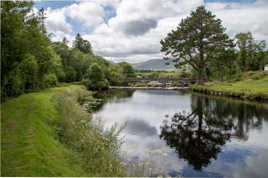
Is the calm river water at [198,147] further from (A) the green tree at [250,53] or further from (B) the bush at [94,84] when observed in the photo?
(A) the green tree at [250,53]

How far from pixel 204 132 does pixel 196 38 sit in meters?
32.2

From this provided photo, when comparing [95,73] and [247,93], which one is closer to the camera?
[247,93]

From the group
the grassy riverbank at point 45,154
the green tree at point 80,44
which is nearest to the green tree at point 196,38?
the grassy riverbank at point 45,154

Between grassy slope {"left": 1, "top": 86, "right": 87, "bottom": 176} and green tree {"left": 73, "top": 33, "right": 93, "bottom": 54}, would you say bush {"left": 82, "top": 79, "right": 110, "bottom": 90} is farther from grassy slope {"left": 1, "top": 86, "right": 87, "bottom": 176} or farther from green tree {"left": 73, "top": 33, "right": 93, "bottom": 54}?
green tree {"left": 73, "top": 33, "right": 93, "bottom": 54}

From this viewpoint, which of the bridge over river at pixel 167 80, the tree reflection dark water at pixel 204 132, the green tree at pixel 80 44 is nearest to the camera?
the tree reflection dark water at pixel 204 132

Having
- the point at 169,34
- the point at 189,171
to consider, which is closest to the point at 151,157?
the point at 189,171

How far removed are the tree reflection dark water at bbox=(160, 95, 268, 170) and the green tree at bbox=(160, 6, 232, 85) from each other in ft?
78.4

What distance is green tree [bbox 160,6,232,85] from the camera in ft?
129

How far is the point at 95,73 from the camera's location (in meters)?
52.1

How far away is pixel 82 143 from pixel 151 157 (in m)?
3.56

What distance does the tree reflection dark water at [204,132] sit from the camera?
9.83 m

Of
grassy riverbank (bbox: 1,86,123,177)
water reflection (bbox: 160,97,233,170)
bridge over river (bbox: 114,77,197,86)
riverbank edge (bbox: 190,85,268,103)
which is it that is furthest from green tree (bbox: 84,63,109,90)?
grassy riverbank (bbox: 1,86,123,177)

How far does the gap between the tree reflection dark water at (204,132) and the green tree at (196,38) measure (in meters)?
23.9

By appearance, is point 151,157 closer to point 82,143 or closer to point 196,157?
point 196,157
